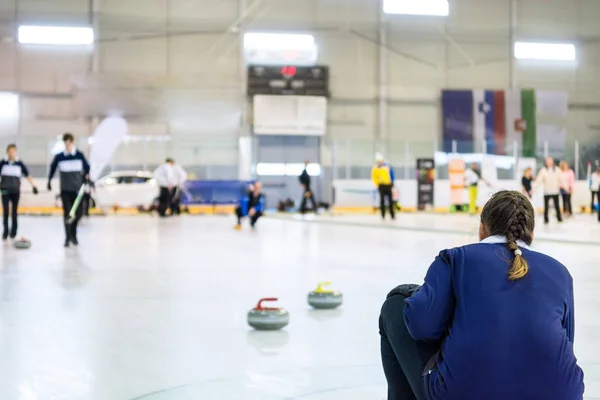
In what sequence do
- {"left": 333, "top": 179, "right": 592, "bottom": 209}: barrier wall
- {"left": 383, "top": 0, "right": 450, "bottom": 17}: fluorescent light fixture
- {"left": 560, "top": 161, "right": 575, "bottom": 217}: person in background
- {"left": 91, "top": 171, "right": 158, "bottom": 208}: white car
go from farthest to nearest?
1. {"left": 383, "top": 0, "right": 450, "bottom": 17}: fluorescent light fixture
2. {"left": 333, "top": 179, "right": 592, "bottom": 209}: barrier wall
3. {"left": 91, "top": 171, "right": 158, "bottom": 208}: white car
4. {"left": 560, "top": 161, "right": 575, "bottom": 217}: person in background

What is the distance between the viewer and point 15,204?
1371cm

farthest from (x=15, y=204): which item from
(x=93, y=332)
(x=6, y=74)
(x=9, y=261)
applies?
(x=6, y=74)

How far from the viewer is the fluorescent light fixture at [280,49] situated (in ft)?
103

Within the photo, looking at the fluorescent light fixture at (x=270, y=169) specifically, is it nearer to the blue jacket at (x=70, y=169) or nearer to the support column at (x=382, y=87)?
the support column at (x=382, y=87)

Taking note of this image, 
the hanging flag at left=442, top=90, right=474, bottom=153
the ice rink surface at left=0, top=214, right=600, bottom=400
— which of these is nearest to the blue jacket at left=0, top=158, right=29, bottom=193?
the ice rink surface at left=0, top=214, right=600, bottom=400

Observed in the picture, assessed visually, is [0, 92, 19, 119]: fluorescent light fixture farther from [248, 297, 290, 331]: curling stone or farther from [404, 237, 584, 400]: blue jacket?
[404, 237, 584, 400]: blue jacket

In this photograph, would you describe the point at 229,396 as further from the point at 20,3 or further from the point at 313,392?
the point at 20,3

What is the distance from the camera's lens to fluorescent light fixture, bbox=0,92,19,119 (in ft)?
103

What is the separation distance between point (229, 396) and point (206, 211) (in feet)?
88.1

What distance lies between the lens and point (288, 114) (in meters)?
31.6

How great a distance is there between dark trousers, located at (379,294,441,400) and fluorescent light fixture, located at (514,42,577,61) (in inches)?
1319

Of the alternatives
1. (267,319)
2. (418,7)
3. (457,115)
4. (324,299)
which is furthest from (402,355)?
(418,7)

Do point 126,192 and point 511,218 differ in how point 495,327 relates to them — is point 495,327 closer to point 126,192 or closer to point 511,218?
point 511,218

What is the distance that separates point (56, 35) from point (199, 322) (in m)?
28.4
